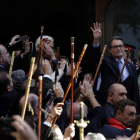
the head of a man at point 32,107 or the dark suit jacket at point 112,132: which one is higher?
the head of a man at point 32,107

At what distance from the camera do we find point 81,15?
36.0 feet

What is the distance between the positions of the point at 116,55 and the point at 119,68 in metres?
0.21

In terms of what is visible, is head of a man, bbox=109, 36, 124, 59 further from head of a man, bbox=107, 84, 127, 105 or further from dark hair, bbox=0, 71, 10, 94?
dark hair, bbox=0, 71, 10, 94

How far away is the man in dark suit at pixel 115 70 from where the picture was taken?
282 inches

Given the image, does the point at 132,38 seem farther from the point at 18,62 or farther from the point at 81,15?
the point at 18,62

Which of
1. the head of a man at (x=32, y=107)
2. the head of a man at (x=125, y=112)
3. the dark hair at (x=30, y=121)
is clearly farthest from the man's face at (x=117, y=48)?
the dark hair at (x=30, y=121)

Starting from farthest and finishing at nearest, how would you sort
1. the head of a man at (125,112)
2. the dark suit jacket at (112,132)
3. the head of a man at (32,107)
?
the head of a man at (125,112)
the dark suit jacket at (112,132)
the head of a man at (32,107)

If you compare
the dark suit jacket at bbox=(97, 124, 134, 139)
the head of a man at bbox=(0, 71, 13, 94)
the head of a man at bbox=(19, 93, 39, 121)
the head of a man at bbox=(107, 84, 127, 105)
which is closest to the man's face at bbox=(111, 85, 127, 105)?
the head of a man at bbox=(107, 84, 127, 105)

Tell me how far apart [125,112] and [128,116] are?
0.06 meters

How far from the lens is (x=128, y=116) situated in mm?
5797

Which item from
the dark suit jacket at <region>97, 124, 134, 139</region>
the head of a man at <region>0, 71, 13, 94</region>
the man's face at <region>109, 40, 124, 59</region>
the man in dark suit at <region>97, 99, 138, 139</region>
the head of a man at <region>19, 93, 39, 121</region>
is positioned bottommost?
the dark suit jacket at <region>97, 124, 134, 139</region>

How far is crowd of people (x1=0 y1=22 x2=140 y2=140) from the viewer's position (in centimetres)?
465

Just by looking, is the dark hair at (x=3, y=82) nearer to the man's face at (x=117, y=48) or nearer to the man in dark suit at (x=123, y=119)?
the man in dark suit at (x=123, y=119)

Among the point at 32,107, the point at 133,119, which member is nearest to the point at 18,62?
the point at 133,119
